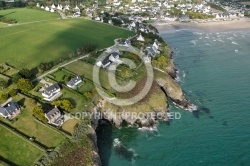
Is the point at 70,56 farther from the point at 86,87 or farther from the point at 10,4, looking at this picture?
the point at 10,4

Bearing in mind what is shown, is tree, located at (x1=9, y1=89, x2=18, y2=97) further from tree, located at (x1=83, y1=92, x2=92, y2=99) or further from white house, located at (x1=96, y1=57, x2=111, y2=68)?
white house, located at (x1=96, y1=57, x2=111, y2=68)

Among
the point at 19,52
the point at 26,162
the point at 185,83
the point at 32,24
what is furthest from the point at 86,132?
the point at 32,24

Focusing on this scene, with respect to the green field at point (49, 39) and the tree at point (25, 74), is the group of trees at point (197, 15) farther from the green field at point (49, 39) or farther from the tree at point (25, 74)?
the tree at point (25, 74)

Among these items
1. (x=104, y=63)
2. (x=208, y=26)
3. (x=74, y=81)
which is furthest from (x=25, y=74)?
(x=208, y=26)

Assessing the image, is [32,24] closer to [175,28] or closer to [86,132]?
[175,28]

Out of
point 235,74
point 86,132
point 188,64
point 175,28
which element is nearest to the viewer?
point 86,132
